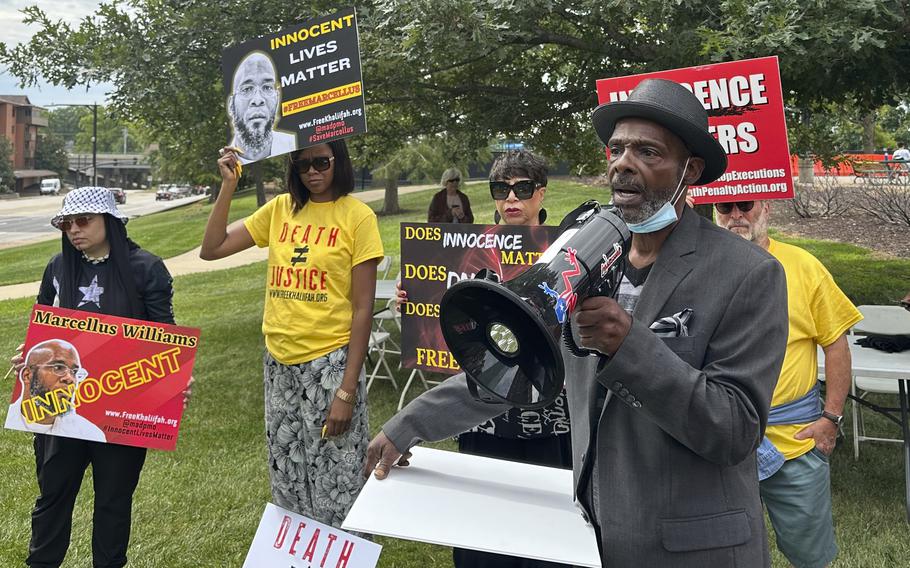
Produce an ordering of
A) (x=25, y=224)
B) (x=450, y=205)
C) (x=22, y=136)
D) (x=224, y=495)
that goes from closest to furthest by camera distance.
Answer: (x=224, y=495) → (x=450, y=205) → (x=25, y=224) → (x=22, y=136)

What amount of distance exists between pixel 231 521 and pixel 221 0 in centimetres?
470

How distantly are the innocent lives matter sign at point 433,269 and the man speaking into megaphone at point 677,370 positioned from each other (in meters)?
2.84

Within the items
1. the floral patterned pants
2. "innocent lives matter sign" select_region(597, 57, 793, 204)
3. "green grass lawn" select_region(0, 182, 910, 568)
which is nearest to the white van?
"green grass lawn" select_region(0, 182, 910, 568)

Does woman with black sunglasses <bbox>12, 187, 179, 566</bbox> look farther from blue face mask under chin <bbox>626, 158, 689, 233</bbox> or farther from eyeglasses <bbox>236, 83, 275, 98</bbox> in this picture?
blue face mask under chin <bbox>626, 158, 689, 233</bbox>

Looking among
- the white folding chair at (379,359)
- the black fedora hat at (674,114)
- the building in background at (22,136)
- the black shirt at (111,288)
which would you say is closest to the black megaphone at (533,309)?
the black fedora hat at (674,114)

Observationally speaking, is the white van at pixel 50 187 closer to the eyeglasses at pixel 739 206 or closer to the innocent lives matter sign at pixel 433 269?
the innocent lives matter sign at pixel 433 269

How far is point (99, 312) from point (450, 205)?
16.9 feet

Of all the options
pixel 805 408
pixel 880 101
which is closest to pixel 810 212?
pixel 880 101

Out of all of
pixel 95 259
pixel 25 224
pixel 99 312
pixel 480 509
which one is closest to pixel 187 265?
pixel 95 259

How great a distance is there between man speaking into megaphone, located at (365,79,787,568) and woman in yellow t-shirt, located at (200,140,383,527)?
1.76 meters

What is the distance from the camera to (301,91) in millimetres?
3689

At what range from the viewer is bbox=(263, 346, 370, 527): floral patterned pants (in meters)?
3.39


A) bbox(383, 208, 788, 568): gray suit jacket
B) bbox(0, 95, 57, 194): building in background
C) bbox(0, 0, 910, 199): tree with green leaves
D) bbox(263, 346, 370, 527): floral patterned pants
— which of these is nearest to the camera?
bbox(383, 208, 788, 568): gray suit jacket

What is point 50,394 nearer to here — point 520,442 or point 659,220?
point 520,442
